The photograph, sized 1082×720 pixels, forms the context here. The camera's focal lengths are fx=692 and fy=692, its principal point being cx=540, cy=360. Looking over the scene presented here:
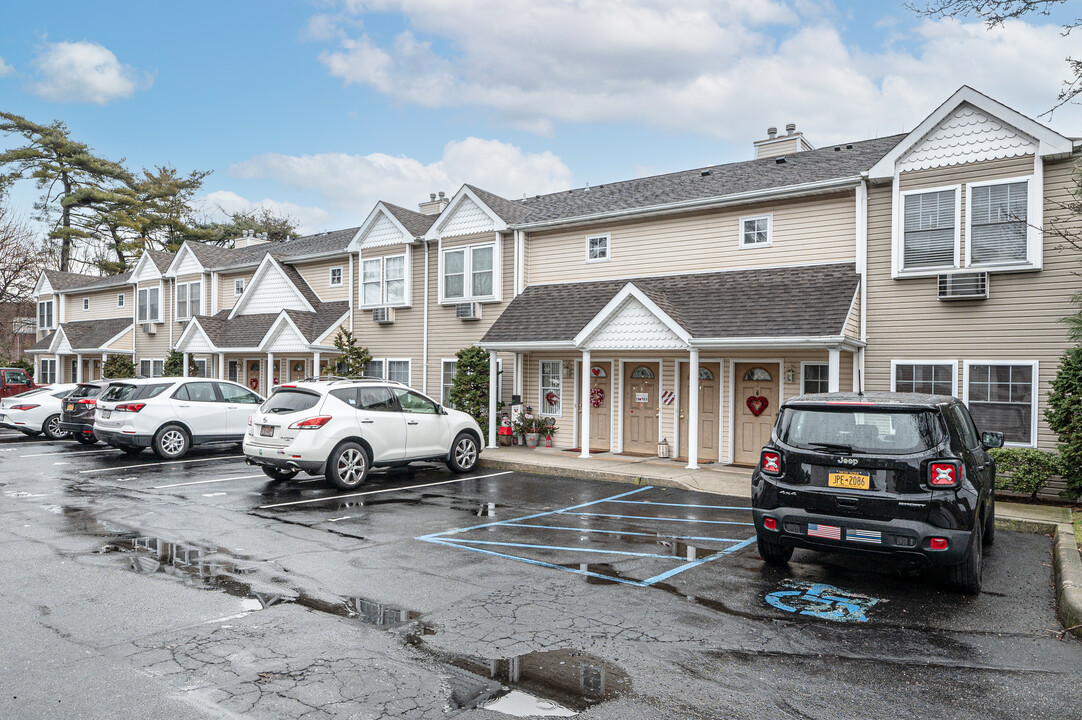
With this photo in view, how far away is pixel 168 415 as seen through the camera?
14898 millimetres

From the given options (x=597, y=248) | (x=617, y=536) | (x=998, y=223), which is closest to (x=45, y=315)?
(x=597, y=248)

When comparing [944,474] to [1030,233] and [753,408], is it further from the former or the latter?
[753,408]

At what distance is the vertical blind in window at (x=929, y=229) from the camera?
40.3 feet

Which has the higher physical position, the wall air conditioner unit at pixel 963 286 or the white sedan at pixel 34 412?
the wall air conditioner unit at pixel 963 286

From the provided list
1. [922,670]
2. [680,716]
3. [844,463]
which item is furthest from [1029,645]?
[680,716]

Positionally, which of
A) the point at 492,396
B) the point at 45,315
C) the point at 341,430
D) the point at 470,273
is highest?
the point at 470,273

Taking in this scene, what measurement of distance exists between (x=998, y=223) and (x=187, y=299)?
90.9ft

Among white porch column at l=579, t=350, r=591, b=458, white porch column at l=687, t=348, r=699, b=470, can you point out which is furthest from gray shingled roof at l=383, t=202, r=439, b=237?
white porch column at l=687, t=348, r=699, b=470

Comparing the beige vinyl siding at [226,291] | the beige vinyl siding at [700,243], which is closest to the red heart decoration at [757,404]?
the beige vinyl siding at [700,243]

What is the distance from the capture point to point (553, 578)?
6.41 m

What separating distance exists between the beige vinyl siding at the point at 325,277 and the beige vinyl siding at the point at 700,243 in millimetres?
7380

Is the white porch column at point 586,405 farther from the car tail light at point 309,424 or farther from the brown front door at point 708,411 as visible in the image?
the car tail light at point 309,424

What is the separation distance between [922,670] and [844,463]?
1943mm

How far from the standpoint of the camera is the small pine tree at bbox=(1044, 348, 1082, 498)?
1011 cm
